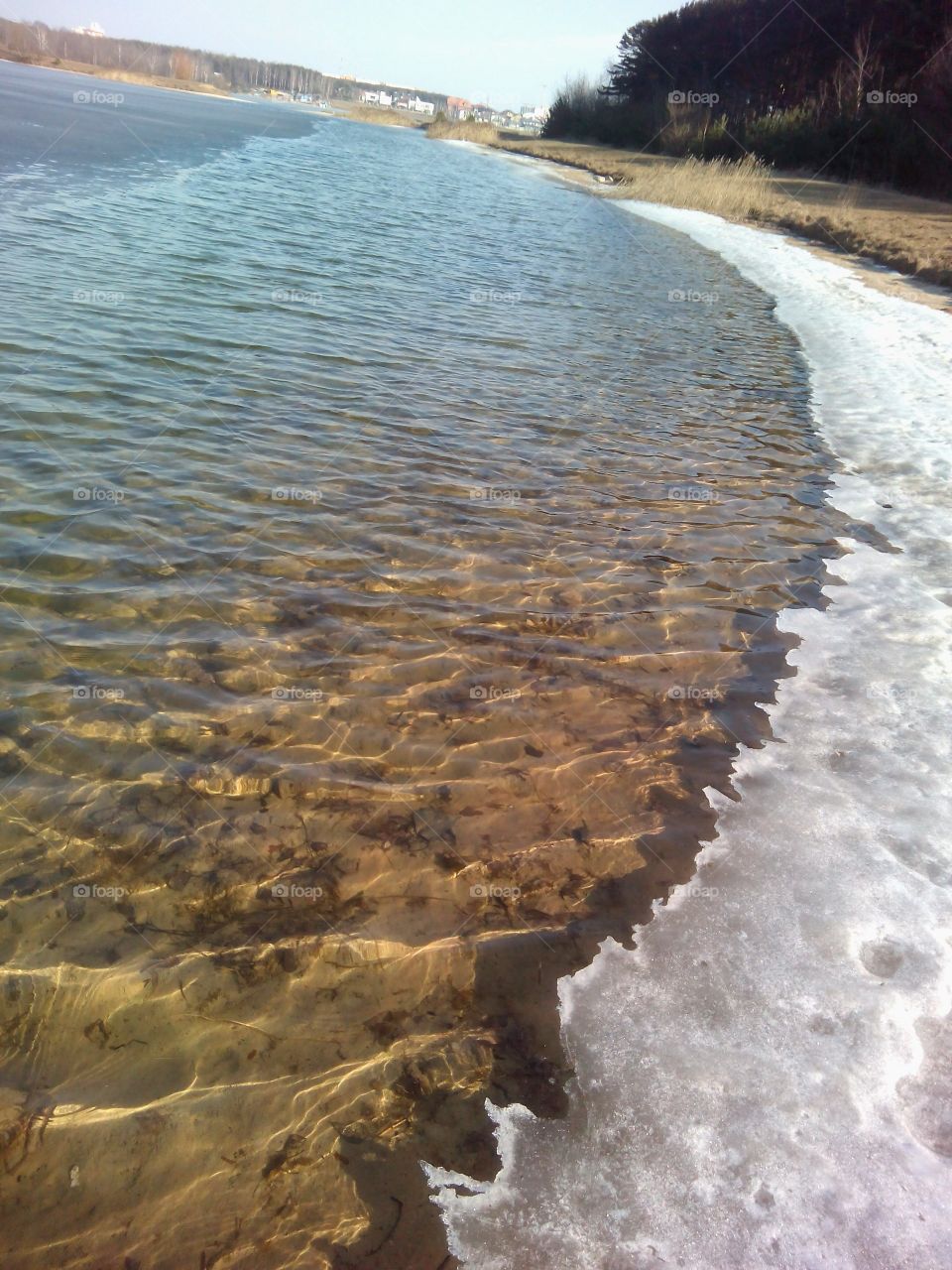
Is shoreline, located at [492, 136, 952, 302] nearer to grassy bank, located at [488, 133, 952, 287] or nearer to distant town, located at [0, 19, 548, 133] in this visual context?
grassy bank, located at [488, 133, 952, 287]

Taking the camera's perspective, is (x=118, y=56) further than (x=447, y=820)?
Yes

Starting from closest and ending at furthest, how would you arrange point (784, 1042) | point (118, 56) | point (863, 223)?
point (784, 1042) → point (863, 223) → point (118, 56)

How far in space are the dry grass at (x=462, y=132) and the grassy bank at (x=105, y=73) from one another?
37533mm

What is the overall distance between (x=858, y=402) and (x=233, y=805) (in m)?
9.44

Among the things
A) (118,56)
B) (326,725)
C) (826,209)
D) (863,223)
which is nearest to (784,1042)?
(326,725)

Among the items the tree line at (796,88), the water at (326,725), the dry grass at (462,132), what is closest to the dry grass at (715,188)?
the tree line at (796,88)

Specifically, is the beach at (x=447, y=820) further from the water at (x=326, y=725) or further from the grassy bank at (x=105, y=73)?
the grassy bank at (x=105, y=73)

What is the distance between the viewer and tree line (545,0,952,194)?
28.6 m

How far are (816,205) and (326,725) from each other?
88.6ft

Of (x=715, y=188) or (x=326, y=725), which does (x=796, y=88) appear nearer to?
(x=715, y=188)

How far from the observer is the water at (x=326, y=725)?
8.49 ft

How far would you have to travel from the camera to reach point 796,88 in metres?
39.6

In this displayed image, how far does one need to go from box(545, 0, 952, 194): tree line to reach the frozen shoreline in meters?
29.2

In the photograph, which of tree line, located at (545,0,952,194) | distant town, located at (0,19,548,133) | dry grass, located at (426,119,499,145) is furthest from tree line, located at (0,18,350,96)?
tree line, located at (545,0,952,194)
